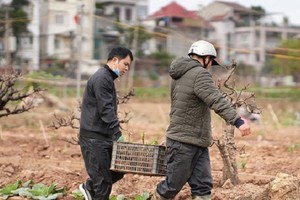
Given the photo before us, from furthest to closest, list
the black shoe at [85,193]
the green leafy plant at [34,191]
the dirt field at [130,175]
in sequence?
the green leafy plant at [34,191]
the dirt field at [130,175]
the black shoe at [85,193]

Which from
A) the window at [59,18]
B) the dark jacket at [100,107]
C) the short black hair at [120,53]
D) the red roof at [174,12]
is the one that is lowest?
the dark jacket at [100,107]

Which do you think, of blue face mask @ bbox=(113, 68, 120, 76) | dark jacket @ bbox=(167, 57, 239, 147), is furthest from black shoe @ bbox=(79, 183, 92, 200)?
blue face mask @ bbox=(113, 68, 120, 76)

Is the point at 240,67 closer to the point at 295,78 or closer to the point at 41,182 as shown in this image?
the point at 295,78

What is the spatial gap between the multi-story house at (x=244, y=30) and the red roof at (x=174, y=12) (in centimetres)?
322

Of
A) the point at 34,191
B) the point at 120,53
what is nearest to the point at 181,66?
the point at 120,53

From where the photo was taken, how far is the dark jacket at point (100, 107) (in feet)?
23.8

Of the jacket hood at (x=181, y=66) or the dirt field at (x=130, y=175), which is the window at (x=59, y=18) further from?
the jacket hood at (x=181, y=66)

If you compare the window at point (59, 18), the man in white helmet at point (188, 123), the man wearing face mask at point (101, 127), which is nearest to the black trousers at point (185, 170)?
the man in white helmet at point (188, 123)

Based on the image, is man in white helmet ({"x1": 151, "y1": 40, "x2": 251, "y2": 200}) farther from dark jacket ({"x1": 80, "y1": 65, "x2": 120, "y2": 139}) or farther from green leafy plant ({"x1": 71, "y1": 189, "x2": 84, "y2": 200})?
green leafy plant ({"x1": 71, "y1": 189, "x2": 84, "y2": 200})

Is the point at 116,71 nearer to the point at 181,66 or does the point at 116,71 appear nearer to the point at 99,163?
the point at 181,66

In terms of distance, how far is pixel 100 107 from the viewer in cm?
725

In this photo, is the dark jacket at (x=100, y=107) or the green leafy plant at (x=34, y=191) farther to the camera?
the green leafy plant at (x=34, y=191)

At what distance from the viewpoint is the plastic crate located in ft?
23.7

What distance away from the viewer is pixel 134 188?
8867 millimetres
